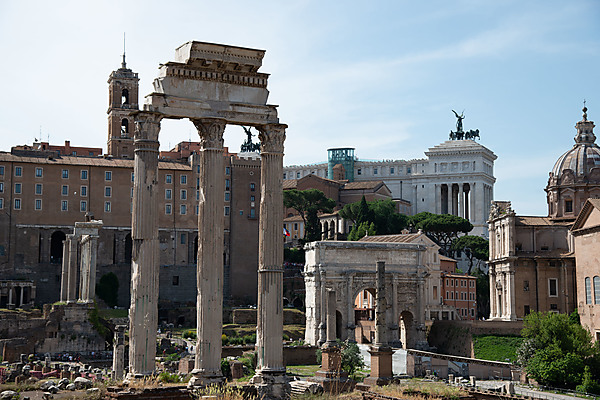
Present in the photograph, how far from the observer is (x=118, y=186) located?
72250 mm

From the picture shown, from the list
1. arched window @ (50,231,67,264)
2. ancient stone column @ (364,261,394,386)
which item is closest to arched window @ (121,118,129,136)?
arched window @ (50,231,67,264)

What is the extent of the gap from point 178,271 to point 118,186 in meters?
8.88

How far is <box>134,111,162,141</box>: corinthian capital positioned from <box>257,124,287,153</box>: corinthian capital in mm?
2915

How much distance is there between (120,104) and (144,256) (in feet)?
219

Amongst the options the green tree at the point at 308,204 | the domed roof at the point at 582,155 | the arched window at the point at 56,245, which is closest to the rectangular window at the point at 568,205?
the domed roof at the point at 582,155

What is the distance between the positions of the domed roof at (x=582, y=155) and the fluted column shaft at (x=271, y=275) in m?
42.4

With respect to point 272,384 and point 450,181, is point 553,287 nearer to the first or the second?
point 272,384

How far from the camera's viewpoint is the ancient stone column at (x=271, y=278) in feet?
68.5

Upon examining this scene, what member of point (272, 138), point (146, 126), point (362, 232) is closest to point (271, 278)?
point (272, 138)

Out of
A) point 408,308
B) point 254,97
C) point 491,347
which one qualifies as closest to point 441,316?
point 408,308

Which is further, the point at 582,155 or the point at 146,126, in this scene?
the point at 582,155

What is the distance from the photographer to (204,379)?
20.0m

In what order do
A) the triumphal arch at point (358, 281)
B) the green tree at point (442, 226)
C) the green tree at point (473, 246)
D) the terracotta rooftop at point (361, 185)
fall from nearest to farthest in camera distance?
1. the triumphal arch at point (358, 281)
2. the green tree at point (473, 246)
3. the green tree at point (442, 226)
4. the terracotta rooftop at point (361, 185)

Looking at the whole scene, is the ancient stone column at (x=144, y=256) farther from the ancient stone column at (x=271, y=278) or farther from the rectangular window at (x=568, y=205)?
the rectangular window at (x=568, y=205)
